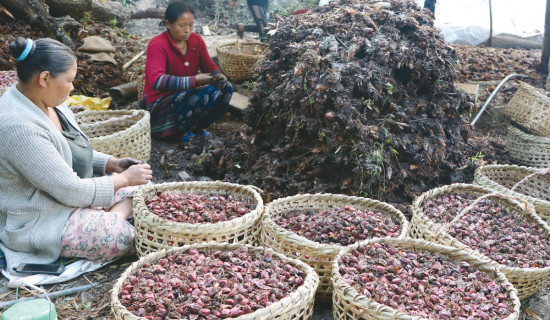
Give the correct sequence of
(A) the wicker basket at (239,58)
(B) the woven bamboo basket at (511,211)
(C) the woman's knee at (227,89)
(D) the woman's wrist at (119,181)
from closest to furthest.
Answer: (B) the woven bamboo basket at (511,211) → (D) the woman's wrist at (119,181) → (C) the woman's knee at (227,89) → (A) the wicker basket at (239,58)

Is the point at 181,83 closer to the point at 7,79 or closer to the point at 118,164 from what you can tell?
the point at 118,164

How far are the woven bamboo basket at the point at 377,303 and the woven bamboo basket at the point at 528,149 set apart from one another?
2443 millimetres

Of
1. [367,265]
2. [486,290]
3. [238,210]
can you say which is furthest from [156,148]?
[486,290]

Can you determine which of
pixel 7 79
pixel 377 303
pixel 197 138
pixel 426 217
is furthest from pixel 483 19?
pixel 377 303

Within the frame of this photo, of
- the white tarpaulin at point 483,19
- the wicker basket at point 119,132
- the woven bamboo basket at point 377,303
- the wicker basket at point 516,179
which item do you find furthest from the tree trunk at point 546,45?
the wicker basket at point 119,132

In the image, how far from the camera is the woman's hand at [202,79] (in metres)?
4.42

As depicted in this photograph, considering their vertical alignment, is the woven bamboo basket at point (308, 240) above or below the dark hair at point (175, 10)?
below

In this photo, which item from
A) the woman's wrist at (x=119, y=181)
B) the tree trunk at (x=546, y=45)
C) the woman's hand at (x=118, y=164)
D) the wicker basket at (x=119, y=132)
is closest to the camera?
the woman's wrist at (x=119, y=181)

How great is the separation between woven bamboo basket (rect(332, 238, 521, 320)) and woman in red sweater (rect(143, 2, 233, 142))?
2776mm

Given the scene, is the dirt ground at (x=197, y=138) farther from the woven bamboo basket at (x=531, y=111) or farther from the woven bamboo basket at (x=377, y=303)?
the woven bamboo basket at (x=377, y=303)

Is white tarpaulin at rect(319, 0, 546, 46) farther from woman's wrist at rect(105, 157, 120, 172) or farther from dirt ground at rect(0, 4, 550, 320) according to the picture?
woman's wrist at rect(105, 157, 120, 172)

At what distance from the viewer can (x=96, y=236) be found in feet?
8.16

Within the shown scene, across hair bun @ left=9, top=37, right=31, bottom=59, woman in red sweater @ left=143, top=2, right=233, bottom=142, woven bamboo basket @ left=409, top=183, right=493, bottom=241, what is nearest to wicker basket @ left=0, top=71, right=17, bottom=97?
woman in red sweater @ left=143, top=2, right=233, bottom=142

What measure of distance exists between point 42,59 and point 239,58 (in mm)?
3121
